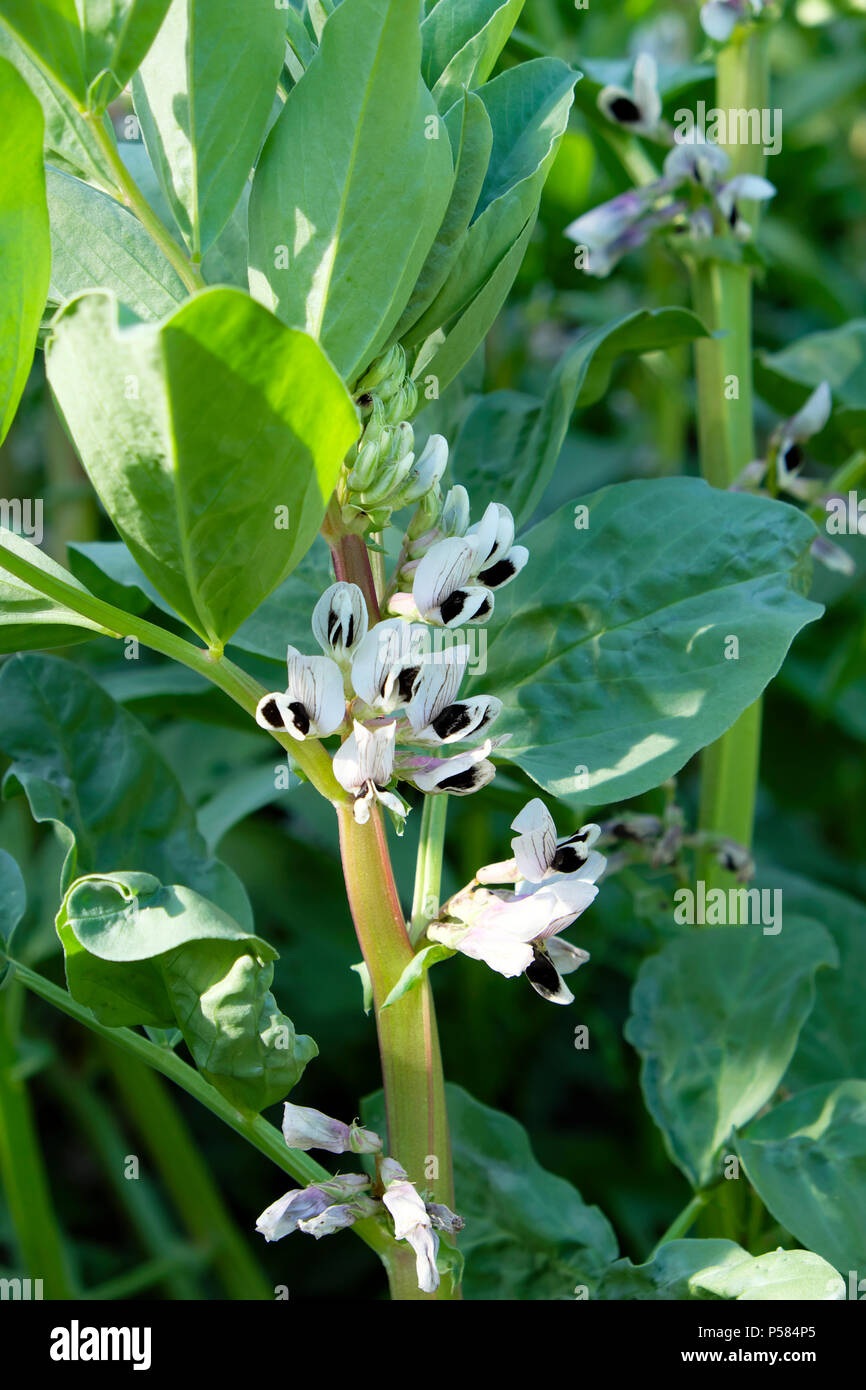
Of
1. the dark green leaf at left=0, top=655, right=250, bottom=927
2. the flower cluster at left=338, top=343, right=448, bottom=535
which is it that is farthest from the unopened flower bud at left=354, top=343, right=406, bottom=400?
the dark green leaf at left=0, top=655, right=250, bottom=927

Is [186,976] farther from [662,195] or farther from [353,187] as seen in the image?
[662,195]

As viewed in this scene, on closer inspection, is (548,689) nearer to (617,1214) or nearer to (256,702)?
(256,702)

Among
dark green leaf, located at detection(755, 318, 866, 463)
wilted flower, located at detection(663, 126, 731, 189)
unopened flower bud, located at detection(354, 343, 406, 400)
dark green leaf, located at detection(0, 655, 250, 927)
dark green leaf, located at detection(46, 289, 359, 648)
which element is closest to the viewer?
dark green leaf, located at detection(46, 289, 359, 648)

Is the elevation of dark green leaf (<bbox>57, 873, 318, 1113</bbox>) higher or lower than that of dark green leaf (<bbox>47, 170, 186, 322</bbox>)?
lower

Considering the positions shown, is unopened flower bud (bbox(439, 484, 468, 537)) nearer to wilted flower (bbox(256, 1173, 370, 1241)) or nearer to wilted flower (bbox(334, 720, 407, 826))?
wilted flower (bbox(334, 720, 407, 826))

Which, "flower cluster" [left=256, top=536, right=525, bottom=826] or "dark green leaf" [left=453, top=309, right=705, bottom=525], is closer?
"flower cluster" [left=256, top=536, right=525, bottom=826]

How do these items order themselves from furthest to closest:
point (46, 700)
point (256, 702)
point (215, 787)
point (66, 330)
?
point (215, 787), point (46, 700), point (256, 702), point (66, 330)
